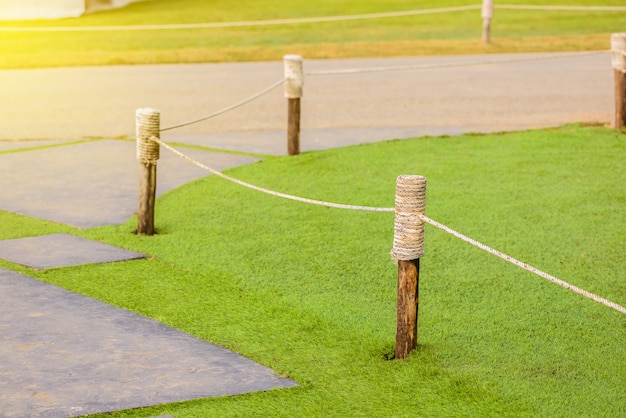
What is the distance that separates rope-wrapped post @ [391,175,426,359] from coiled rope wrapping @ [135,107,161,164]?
2.54 metres

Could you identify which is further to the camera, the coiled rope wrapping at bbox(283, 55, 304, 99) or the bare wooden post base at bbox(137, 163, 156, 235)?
the coiled rope wrapping at bbox(283, 55, 304, 99)

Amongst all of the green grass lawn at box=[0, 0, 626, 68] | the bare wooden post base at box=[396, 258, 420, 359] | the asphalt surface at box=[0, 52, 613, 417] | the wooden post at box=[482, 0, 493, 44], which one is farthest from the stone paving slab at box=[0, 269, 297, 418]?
the wooden post at box=[482, 0, 493, 44]

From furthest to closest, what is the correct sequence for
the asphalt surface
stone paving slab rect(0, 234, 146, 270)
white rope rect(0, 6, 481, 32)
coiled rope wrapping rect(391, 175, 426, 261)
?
white rope rect(0, 6, 481, 32) → stone paving slab rect(0, 234, 146, 270) → coiled rope wrapping rect(391, 175, 426, 261) → the asphalt surface

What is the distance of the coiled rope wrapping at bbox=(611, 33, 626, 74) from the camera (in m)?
10.0

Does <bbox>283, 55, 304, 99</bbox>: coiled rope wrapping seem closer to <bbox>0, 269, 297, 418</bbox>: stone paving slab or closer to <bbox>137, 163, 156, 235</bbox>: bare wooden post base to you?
<bbox>137, 163, 156, 235</bbox>: bare wooden post base

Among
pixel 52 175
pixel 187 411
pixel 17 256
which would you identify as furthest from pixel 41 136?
pixel 187 411

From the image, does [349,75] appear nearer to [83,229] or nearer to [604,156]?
[604,156]

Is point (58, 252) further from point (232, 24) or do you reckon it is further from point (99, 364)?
point (232, 24)

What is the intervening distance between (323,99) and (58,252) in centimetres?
684

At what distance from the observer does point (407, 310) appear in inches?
186

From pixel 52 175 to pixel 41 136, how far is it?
1963 mm

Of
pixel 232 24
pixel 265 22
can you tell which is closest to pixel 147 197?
pixel 232 24

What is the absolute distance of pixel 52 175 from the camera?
8789 mm

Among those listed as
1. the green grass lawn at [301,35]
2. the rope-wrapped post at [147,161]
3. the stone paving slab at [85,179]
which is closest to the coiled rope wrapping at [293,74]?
the stone paving slab at [85,179]
